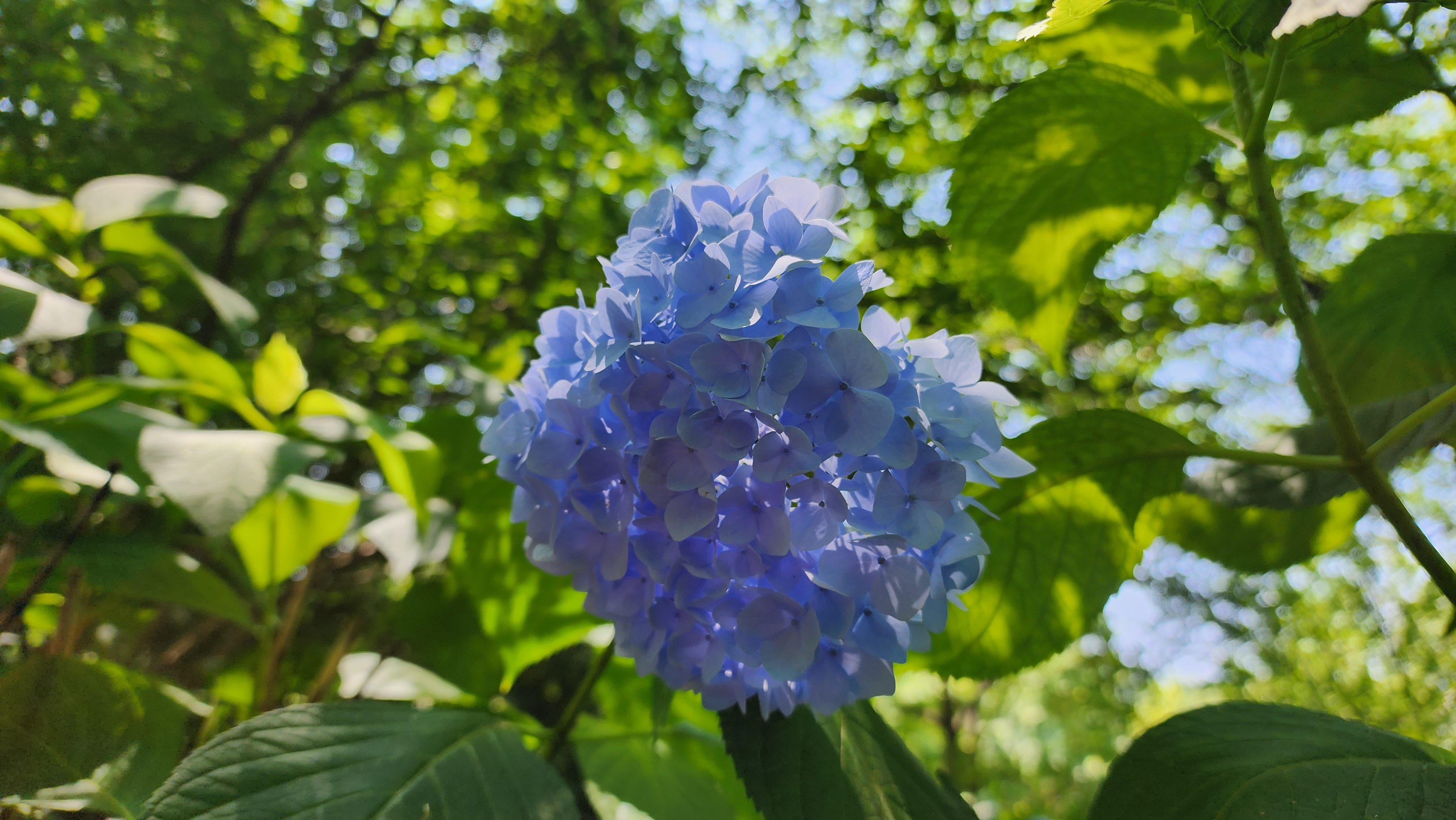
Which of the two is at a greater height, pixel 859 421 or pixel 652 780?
pixel 859 421

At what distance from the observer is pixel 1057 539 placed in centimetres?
65

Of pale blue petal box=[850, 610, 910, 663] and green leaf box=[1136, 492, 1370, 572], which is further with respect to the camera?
green leaf box=[1136, 492, 1370, 572]

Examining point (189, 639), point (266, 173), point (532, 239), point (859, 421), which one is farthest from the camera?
point (532, 239)

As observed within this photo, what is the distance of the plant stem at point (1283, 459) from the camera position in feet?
1.83

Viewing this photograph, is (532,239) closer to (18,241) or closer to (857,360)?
(18,241)

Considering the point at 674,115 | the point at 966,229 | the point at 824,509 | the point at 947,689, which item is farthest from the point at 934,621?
the point at 947,689

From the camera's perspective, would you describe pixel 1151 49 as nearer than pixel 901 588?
No

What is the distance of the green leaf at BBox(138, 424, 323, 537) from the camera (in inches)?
19.7

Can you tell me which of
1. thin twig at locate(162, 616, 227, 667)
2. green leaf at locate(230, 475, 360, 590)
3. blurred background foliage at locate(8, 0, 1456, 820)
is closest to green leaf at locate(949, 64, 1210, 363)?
blurred background foliage at locate(8, 0, 1456, 820)

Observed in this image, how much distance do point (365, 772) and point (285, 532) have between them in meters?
0.32

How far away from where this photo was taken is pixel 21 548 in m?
0.60

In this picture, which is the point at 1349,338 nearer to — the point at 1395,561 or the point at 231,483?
the point at 1395,561

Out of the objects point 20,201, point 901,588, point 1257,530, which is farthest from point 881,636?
point 20,201

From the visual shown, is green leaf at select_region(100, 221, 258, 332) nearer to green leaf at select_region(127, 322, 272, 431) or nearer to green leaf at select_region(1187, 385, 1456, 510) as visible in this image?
green leaf at select_region(127, 322, 272, 431)
